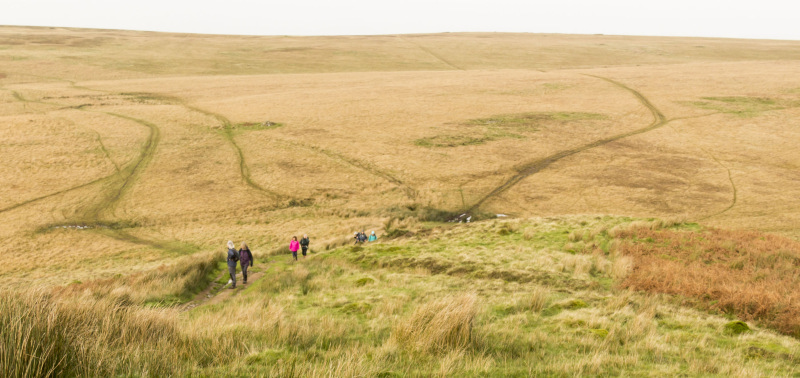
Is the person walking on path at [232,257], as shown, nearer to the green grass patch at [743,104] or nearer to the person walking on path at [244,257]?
the person walking on path at [244,257]

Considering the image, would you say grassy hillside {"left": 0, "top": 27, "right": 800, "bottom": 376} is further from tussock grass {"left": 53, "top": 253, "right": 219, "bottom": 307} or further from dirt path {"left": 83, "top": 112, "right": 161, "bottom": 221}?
dirt path {"left": 83, "top": 112, "right": 161, "bottom": 221}

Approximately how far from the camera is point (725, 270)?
1489cm

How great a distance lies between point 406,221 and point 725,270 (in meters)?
17.9

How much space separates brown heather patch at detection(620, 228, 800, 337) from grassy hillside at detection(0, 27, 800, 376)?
9 cm

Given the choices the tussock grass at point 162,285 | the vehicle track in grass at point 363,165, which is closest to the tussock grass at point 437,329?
the tussock grass at point 162,285

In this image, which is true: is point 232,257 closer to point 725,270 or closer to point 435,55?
point 725,270

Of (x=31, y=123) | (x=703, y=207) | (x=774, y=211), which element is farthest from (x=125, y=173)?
(x=774, y=211)

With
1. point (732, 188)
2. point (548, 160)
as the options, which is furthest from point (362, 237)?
point (732, 188)

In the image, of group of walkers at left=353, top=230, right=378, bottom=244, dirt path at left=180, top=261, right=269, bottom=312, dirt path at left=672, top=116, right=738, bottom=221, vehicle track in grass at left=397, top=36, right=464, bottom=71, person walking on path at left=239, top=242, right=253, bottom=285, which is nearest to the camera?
dirt path at left=180, top=261, right=269, bottom=312

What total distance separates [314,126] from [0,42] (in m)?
125

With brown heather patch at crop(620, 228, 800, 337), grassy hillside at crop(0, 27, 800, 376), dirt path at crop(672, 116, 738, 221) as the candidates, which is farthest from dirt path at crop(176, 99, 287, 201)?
dirt path at crop(672, 116, 738, 221)

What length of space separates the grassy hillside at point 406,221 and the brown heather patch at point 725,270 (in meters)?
0.09

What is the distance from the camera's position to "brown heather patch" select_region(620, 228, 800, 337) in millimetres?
11117

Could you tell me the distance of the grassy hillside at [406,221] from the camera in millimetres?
7250
